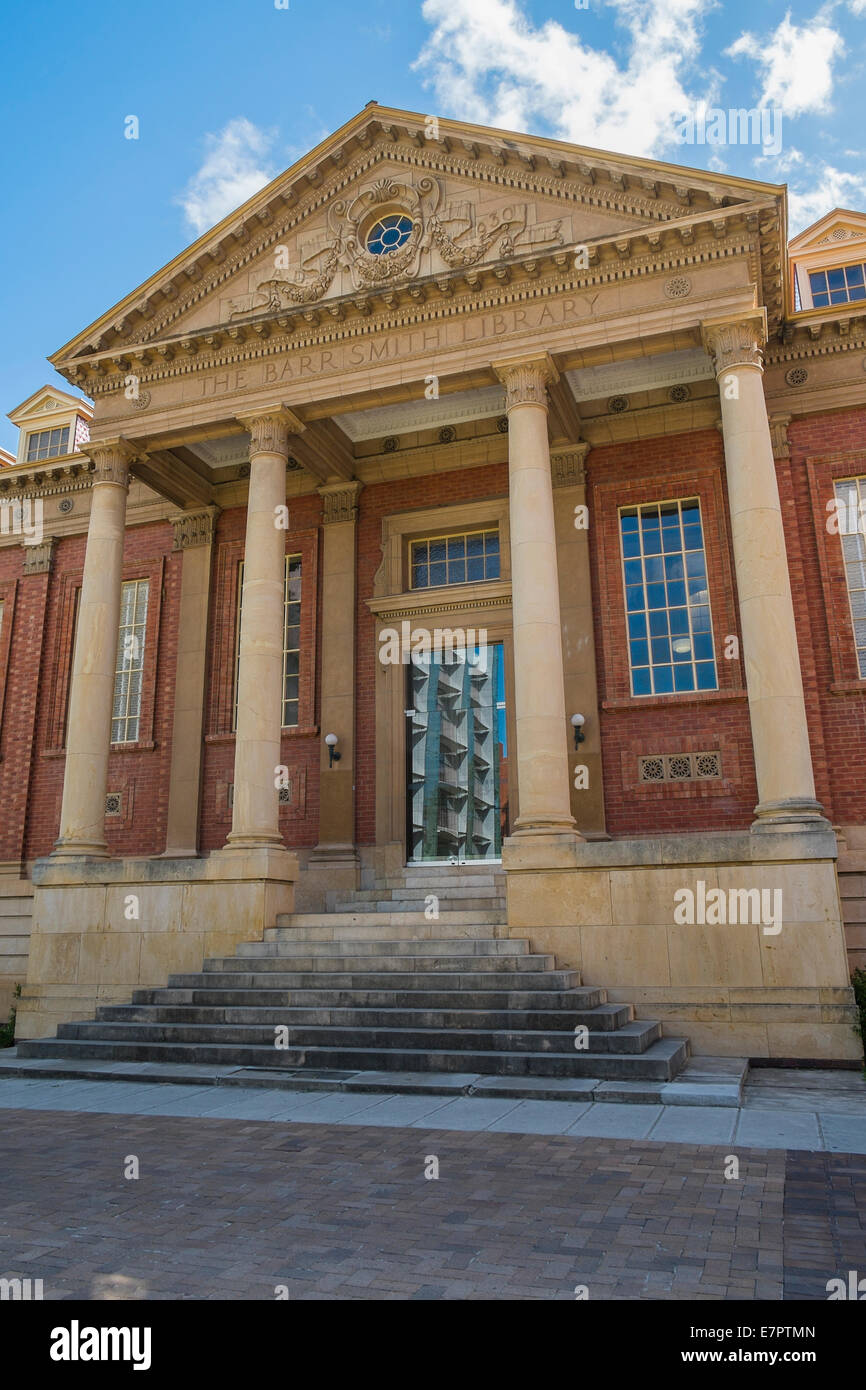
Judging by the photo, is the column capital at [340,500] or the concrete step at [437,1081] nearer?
the concrete step at [437,1081]

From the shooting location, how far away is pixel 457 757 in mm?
16234

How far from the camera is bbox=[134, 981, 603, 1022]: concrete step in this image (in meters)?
10.1

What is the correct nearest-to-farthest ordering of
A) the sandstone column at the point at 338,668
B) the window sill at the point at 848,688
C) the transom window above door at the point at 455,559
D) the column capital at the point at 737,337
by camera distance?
the column capital at the point at 737,337 < the window sill at the point at 848,688 < the sandstone column at the point at 338,668 < the transom window above door at the point at 455,559

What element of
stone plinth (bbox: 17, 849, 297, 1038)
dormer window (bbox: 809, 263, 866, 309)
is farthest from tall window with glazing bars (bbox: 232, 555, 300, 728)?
dormer window (bbox: 809, 263, 866, 309)

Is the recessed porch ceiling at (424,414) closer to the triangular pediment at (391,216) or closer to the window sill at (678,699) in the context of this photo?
the triangular pediment at (391,216)

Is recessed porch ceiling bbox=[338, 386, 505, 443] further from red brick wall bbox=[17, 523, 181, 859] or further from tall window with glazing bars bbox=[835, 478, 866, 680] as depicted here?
tall window with glazing bars bbox=[835, 478, 866, 680]

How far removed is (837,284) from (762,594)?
28.5 feet

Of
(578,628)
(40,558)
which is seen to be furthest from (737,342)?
(40,558)

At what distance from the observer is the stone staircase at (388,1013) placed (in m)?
9.19

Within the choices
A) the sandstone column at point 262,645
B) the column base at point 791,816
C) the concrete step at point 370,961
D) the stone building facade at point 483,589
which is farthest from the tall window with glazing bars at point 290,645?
the column base at point 791,816

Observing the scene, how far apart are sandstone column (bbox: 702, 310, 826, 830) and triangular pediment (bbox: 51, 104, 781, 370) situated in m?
2.29

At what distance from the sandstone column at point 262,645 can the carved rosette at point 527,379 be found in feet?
11.4

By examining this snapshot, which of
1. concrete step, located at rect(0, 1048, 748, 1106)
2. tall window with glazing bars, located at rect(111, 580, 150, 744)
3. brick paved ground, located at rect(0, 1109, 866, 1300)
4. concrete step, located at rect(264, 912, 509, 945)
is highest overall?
tall window with glazing bars, located at rect(111, 580, 150, 744)
